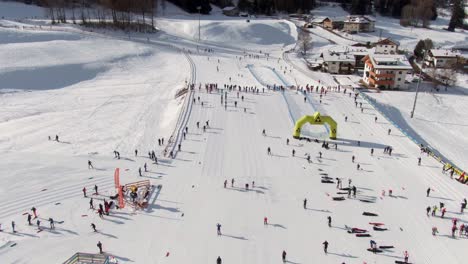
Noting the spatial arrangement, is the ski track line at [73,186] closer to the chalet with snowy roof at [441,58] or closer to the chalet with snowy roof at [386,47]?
the chalet with snowy roof at [441,58]

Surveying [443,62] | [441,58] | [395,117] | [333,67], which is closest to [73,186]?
[395,117]

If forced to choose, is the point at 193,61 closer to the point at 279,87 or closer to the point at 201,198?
the point at 279,87

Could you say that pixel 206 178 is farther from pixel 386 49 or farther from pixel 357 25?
pixel 357 25

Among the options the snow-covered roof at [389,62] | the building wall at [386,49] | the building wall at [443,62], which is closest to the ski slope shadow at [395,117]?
the snow-covered roof at [389,62]

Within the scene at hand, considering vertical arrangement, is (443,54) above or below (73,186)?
above

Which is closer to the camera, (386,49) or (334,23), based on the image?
(386,49)

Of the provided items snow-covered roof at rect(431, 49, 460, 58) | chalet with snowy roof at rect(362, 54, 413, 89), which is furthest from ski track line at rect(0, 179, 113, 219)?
snow-covered roof at rect(431, 49, 460, 58)
